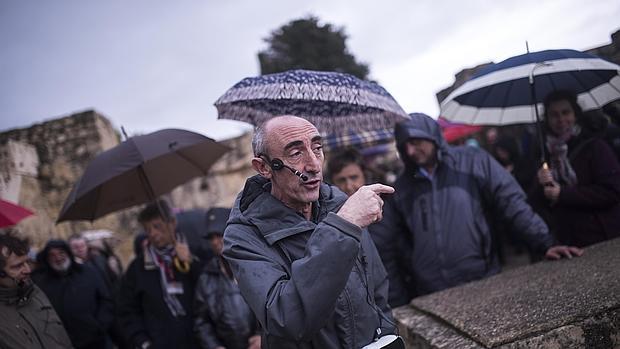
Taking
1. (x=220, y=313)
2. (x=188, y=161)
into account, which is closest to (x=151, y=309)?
(x=220, y=313)

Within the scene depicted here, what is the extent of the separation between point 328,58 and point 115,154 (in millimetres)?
23802

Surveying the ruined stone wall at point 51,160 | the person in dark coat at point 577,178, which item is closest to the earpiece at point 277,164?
the person in dark coat at point 577,178

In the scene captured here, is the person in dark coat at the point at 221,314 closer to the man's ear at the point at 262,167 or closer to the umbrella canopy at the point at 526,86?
the man's ear at the point at 262,167

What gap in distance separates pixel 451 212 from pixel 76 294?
3.54 meters

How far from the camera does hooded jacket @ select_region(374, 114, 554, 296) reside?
2.61 meters

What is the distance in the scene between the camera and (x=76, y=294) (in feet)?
12.6

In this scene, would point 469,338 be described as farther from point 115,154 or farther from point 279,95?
point 115,154

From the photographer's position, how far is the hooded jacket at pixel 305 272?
3.87 feet

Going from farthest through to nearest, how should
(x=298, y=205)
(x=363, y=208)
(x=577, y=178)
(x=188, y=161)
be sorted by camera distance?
(x=188, y=161), (x=577, y=178), (x=298, y=205), (x=363, y=208)

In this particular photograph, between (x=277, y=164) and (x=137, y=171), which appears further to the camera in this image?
(x=137, y=171)

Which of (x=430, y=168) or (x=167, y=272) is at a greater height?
(x=430, y=168)

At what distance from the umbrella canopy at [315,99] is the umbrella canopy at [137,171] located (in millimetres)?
574

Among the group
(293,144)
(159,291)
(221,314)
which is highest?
(293,144)

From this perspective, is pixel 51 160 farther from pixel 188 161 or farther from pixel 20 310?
pixel 20 310
